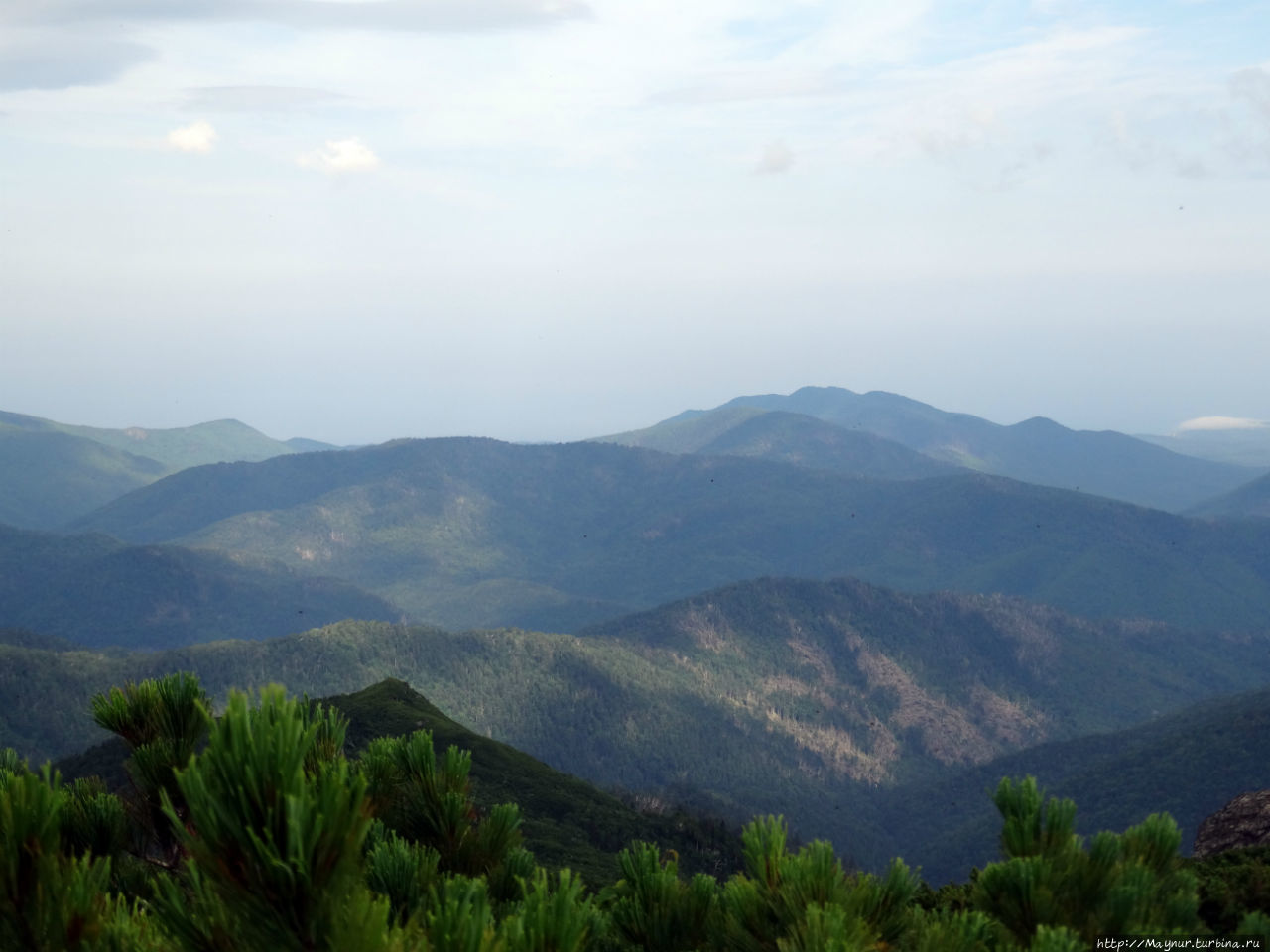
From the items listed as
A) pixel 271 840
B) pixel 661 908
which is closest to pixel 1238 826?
pixel 661 908

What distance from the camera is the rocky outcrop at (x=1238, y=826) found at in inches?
1741

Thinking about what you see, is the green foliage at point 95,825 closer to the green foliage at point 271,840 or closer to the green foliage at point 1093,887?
the green foliage at point 271,840

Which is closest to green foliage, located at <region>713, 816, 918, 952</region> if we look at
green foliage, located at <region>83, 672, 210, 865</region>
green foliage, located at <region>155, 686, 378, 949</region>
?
green foliage, located at <region>155, 686, 378, 949</region>

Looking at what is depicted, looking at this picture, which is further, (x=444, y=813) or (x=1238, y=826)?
(x=1238, y=826)

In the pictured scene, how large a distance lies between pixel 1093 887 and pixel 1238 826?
42043 millimetres

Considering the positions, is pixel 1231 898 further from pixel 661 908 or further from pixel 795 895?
pixel 661 908

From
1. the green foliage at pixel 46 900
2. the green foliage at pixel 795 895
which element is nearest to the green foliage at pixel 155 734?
the green foliage at pixel 46 900

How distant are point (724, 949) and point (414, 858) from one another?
3.75 meters

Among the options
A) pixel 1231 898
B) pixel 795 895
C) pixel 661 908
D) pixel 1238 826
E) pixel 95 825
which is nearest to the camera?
pixel 795 895

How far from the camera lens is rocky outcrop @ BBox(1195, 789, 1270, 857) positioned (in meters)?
44.2

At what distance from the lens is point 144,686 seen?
13594 mm

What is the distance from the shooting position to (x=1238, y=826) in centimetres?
4647

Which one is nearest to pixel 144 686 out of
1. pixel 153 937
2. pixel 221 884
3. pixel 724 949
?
pixel 153 937

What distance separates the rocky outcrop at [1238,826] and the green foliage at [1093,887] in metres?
35.5
